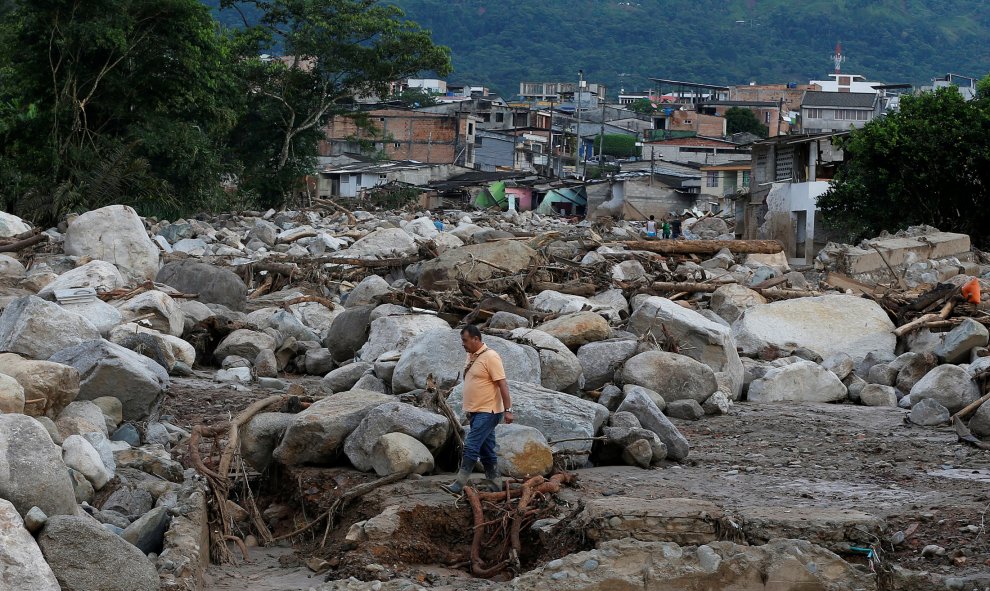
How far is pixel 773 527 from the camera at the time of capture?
6.27m

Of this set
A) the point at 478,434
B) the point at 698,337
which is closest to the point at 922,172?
the point at 698,337

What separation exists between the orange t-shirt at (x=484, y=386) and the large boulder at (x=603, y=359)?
11.8ft

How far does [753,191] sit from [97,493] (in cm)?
2567

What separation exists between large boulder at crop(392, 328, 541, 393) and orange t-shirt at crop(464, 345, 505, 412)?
228 centimetres

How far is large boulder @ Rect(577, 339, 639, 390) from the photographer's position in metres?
10.8

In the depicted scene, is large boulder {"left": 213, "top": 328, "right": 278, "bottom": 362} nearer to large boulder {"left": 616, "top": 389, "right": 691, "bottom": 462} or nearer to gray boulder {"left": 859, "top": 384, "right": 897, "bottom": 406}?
large boulder {"left": 616, "top": 389, "right": 691, "bottom": 462}

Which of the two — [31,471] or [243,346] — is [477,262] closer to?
[243,346]

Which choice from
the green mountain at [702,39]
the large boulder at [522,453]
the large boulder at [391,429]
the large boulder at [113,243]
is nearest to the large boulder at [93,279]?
the large boulder at [113,243]

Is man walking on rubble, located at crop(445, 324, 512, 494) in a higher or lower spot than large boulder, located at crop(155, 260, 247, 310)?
higher

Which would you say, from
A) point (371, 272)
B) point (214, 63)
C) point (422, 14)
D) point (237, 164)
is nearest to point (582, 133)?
point (237, 164)

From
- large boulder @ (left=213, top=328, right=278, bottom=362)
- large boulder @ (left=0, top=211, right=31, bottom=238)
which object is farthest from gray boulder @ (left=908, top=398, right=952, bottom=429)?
large boulder @ (left=0, top=211, right=31, bottom=238)

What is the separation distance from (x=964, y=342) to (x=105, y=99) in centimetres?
2027

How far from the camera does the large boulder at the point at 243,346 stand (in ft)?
42.3

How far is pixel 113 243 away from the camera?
679 inches
